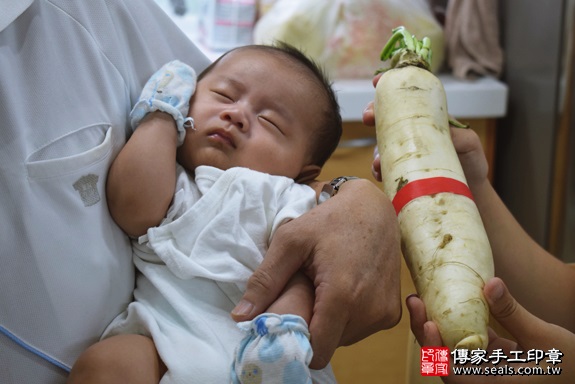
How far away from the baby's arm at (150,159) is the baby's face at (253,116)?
38 millimetres

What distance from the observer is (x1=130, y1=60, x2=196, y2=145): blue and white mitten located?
3.33ft

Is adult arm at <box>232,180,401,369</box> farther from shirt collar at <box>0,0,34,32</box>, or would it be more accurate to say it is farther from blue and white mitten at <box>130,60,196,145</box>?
shirt collar at <box>0,0,34,32</box>

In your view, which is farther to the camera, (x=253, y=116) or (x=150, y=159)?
(x=253, y=116)

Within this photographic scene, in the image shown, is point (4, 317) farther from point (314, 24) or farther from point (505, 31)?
point (505, 31)

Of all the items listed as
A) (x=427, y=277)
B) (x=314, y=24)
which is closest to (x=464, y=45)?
(x=314, y=24)

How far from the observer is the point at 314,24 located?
89.0 inches

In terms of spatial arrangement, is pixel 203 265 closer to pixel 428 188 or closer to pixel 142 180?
pixel 142 180

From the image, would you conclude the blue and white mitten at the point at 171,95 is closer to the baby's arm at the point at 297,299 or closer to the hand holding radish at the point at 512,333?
the baby's arm at the point at 297,299

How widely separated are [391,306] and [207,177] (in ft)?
1.03

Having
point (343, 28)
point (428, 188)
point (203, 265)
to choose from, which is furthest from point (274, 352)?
point (343, 28)

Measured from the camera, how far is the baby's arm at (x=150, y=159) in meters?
0.94

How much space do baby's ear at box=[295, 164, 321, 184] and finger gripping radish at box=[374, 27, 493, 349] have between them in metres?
0.11

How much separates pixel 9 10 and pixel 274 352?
50 centimetres

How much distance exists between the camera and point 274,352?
2.59 feet
